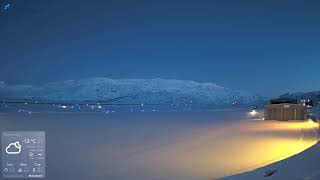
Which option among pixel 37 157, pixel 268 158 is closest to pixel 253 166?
pixel 268 158

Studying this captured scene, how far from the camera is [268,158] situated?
42.0 feet

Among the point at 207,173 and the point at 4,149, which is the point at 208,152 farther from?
the point at 4,149

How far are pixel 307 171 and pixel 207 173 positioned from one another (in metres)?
4.21

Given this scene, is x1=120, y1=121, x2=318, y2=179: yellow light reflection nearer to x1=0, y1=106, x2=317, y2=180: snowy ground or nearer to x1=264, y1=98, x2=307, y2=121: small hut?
x1=0, y1=106, x2=317, y2=180: snowy ground

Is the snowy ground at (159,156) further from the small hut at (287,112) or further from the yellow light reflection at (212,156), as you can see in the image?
the small hut at (287,112)

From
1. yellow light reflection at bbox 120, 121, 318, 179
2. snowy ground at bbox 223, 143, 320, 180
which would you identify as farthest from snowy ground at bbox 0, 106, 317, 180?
snowy ground at bbox 223, 143, 320, 180

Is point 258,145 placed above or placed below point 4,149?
below
